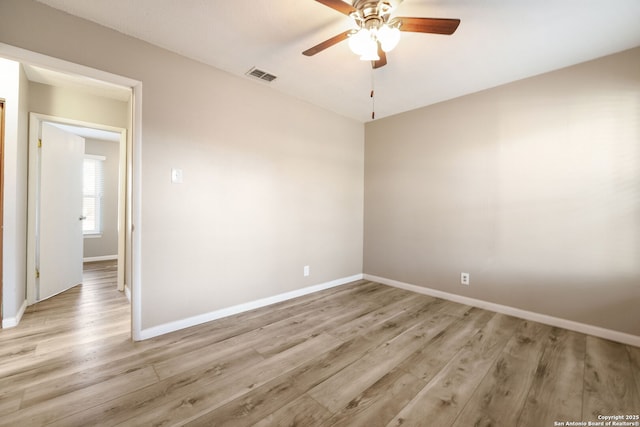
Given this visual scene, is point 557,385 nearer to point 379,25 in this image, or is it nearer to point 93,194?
point 379,25

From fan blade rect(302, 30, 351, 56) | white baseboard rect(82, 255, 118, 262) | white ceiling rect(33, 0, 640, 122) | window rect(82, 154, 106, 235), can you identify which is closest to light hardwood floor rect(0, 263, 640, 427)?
fan blade rect(302, 30, 351, 56)

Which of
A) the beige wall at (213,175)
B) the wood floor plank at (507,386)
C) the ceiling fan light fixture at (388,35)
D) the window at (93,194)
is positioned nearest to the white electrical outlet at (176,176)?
the beige wall at (213,175)

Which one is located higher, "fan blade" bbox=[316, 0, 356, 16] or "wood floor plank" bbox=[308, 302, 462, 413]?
"fan blade" bbox=[316, 0, 356, 16]

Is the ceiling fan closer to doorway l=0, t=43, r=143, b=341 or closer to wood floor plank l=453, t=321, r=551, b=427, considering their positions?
doorway l=0, t=43, r=143, b=341

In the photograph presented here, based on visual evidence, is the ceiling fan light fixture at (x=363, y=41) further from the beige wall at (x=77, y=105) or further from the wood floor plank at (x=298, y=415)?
the beige wall at (x=77, y=105)

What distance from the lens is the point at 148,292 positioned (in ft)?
7.17

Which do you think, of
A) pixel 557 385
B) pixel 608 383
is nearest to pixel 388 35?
pixel 557 385

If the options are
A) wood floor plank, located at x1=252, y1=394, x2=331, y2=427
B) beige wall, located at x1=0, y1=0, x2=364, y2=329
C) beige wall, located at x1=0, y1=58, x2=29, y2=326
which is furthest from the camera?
beige wall, located at x1=0, y1=58, x2=29, y2=326

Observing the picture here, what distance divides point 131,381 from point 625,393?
313 cm

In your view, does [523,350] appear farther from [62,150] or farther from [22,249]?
[62,150]

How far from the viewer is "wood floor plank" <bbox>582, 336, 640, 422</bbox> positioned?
4.75 feet

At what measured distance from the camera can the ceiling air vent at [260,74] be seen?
2.60 m

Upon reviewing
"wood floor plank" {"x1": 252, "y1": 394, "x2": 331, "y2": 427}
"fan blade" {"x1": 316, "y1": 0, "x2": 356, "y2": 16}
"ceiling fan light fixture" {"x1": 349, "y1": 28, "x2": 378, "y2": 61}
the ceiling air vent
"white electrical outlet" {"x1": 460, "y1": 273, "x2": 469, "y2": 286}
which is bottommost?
"wood floor plank" {"x1": 252, "y1": 394, "x2": 331, "y2": 427}

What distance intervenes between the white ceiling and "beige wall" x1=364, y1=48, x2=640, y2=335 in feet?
1.06
